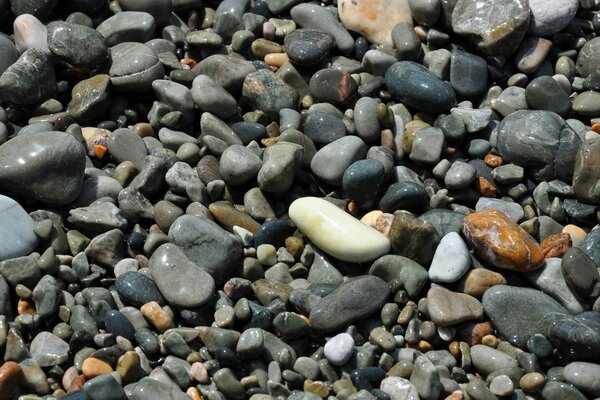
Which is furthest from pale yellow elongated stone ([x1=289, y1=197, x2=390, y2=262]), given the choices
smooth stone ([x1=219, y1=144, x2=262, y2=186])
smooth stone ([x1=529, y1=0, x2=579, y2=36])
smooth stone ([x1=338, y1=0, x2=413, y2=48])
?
smooth stone ([x1=529, y1=0, x2=579, y2=36])

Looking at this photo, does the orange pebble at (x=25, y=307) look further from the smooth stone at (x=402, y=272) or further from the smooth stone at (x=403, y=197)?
the smooth stone at (x=403, y=197)

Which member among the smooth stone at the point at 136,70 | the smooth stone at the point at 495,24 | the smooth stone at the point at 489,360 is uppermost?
the smooth stone at the point at 495,24

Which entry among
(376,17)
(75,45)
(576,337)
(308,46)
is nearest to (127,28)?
(75,45)

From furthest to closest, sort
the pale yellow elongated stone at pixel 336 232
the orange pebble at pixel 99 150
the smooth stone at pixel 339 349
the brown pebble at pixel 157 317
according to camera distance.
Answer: the orange pebble at pixel 99 150, the pale yellow elongated stone at pixel 336 232, the brown pebble at pixel 157 317, the smooth stone at pixel 339 349

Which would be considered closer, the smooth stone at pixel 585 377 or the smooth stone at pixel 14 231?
the smooth stone at pixel 585 377

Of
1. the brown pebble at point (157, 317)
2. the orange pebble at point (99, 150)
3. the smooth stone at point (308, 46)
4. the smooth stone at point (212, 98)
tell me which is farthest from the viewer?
the smooth stone at point (308, 46)

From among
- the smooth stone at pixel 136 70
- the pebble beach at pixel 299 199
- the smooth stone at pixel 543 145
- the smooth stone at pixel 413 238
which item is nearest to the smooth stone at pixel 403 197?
the pebble beach at pixel 299 199

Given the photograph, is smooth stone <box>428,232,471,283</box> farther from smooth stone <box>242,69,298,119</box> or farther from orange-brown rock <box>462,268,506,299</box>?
smooth stone <box>242,69,298,119</box>

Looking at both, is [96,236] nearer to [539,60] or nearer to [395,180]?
[395,180]

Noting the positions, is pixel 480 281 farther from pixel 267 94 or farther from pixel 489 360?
pixel 267 94
